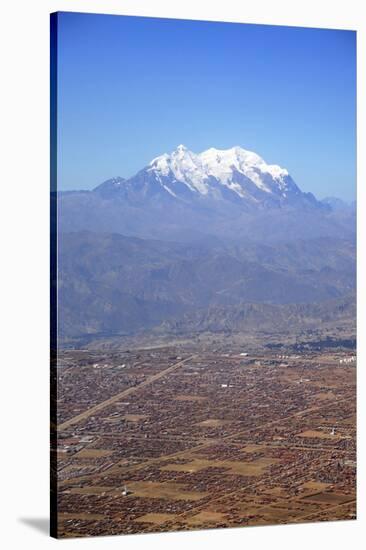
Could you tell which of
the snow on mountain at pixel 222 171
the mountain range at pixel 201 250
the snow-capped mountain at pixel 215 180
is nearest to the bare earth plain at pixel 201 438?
the mountain range at pixel 201 250

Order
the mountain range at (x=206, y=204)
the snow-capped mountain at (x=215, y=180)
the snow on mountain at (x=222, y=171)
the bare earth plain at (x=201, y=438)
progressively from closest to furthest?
the bare earth plain at (x=201, y=438) < the mountain range at (x=206, y=204) < the snow-capped mountain at (x=215, y=180) < the snow on mountain at (x=222, y=171)

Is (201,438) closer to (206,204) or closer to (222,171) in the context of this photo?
(206,204)

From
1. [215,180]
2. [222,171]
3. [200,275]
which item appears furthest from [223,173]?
[200,275]

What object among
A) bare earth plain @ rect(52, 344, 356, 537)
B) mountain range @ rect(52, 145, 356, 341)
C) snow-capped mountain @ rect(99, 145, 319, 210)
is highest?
snow-capped mountain @ rect(99, 145, 319, 210)

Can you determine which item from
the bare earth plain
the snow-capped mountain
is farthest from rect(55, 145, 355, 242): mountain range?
the bare earth plain

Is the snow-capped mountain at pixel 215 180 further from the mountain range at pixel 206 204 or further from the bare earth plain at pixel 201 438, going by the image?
the bare earth plain at pixel 201 438

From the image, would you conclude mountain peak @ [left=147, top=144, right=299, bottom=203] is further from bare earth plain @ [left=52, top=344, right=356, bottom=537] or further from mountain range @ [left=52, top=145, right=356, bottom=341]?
bare earth plain @ [left=52, top=344, right=356, bottom=537]
